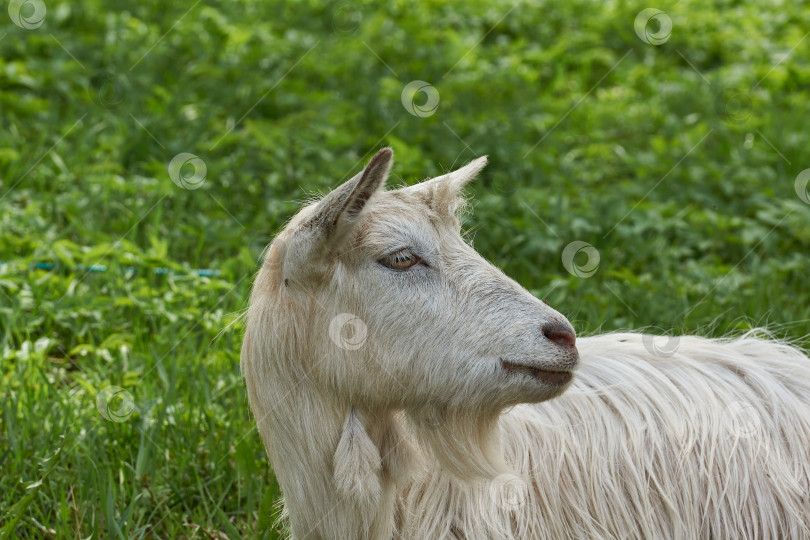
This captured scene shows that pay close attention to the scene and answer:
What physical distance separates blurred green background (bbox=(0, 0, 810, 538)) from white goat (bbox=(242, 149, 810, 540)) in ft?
1.72

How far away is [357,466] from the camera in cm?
292

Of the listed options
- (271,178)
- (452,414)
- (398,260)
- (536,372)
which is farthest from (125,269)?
(536,372)

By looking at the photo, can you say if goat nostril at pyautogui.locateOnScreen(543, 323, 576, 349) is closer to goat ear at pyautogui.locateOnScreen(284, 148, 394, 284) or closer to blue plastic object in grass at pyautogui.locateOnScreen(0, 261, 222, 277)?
goat ear at pyautogui.locateOnScreen(284, 148, 394, 284)

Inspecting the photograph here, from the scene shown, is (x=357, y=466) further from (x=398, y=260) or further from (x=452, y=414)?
(x=398, y=260)

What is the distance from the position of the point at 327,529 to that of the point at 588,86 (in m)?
6.46

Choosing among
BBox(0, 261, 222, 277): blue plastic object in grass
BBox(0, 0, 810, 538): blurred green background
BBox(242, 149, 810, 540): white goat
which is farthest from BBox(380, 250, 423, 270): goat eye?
BBox(0, 261, 222, 277): blue plastic object in grass

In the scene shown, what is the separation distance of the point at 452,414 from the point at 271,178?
12.4ft

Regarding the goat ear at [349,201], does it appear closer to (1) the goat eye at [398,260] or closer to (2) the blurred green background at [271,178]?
(1) the goat eye at [398,260]

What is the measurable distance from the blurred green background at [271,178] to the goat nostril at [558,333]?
1116mm

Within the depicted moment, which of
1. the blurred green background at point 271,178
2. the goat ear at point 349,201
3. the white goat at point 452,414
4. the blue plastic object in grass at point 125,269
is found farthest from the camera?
the blue plastic object in grass at point 125,269

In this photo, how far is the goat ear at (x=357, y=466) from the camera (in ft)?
9.55

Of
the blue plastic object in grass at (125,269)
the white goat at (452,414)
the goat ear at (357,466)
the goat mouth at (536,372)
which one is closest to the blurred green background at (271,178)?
the blue plastic object in grass at (125,269)

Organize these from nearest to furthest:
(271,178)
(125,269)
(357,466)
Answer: (357,466), (125,269), (271,178)

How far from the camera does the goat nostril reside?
9.29ft
